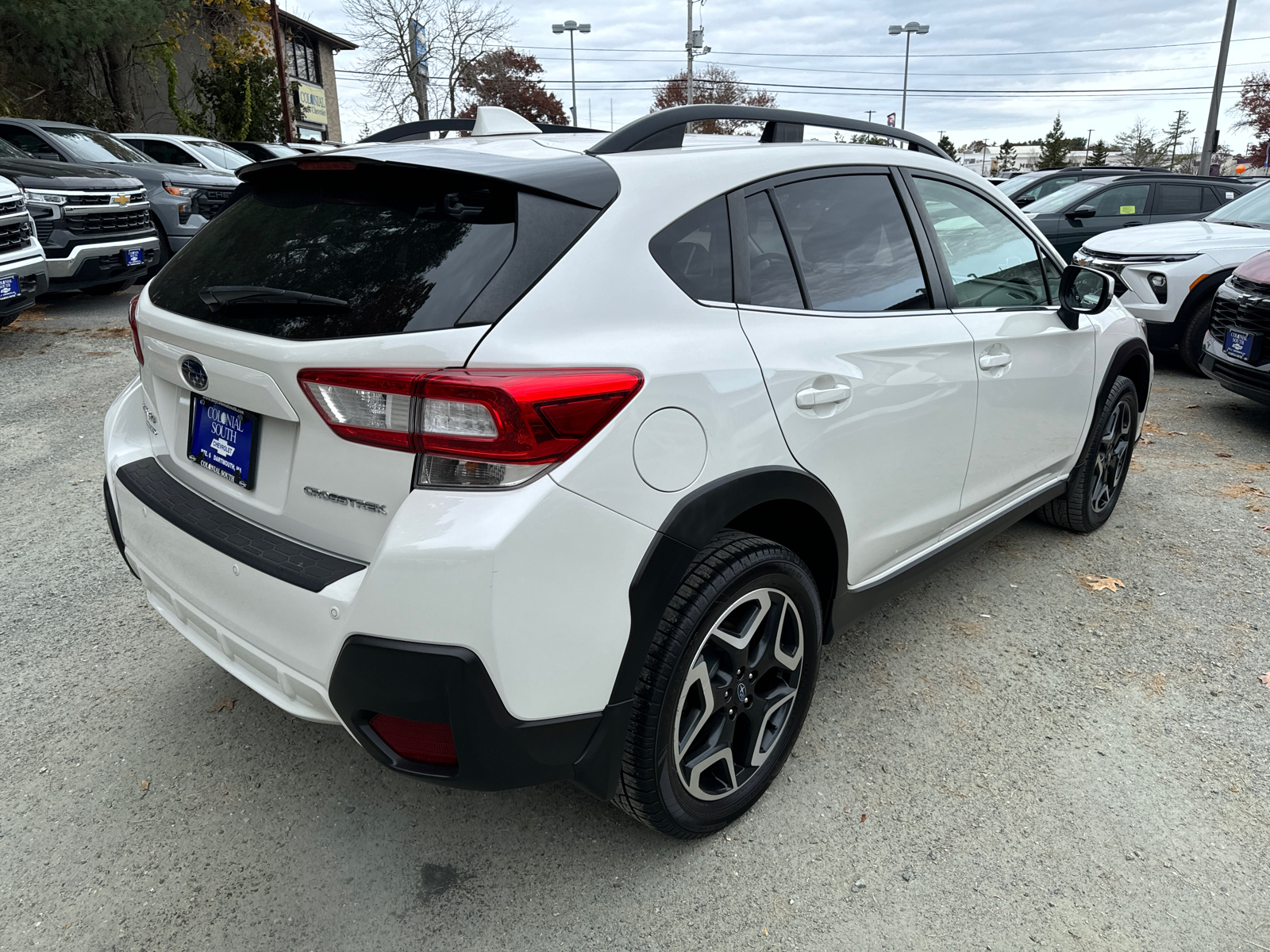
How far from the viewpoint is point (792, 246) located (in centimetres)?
231

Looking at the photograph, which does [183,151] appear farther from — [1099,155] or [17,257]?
[1099,155]

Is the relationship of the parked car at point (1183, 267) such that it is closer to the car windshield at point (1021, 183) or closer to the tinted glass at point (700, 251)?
the car windshield at point (1021, 183)

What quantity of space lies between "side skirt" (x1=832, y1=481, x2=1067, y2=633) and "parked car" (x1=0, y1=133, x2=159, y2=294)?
27.7 feet

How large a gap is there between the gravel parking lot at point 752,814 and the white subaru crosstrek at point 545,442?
285mm

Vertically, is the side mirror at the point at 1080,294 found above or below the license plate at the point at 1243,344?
above

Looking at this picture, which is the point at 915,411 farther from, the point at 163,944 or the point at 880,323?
the point at 163,944

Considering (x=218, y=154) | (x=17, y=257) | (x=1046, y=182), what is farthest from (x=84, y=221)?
(x=1046, y=182)

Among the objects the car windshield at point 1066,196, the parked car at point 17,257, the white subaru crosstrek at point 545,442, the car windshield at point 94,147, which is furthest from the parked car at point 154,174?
the car windshield at point 1066,196

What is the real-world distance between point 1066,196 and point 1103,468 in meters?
8.14

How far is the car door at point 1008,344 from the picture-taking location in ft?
9.48

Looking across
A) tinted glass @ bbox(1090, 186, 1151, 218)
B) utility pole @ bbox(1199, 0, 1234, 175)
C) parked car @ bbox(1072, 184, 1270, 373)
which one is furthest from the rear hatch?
utility pole @ bbox(1199, 0, 1234, 175)

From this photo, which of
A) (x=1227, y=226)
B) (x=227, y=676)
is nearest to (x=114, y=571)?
(x=227, y=676)

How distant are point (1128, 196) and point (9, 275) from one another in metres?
11.9

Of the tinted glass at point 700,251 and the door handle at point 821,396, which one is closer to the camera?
the tinted glass at point 700,251
